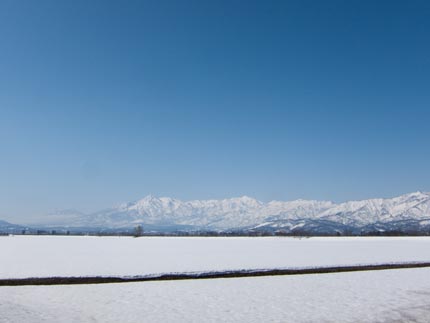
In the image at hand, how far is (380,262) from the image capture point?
1581 inches

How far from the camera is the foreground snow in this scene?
1675 cm

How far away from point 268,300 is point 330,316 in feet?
14.6

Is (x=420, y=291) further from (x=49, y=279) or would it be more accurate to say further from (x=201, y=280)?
(x=49, y=279)

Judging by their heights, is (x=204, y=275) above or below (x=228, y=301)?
above

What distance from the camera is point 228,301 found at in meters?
20.4

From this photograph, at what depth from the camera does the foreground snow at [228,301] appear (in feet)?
55.0

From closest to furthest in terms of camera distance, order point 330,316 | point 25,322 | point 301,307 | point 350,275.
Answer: point 25,322, point 330,316, point 301,307, point 350,275

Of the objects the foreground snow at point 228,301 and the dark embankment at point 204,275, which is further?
the dark embankment at point 204,275

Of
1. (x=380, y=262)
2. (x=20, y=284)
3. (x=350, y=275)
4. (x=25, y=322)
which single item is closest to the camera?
(x=25, y=322)

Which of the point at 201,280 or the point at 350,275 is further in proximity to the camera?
the point at 350,275

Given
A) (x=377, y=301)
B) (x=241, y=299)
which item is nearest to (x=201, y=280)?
(x=241, y=299)

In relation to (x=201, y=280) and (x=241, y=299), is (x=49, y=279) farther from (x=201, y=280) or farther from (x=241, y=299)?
(x=241, y=299)

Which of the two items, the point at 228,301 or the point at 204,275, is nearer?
the point at 228,301

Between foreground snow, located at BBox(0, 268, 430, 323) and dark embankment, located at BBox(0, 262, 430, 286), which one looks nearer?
foreground snow, located at BBox(0, 268, 430, 323)
